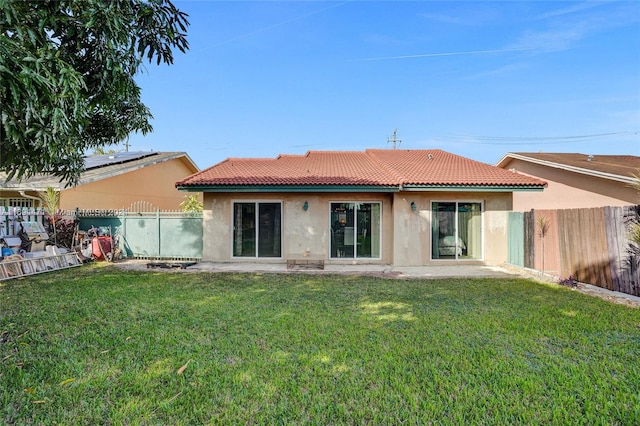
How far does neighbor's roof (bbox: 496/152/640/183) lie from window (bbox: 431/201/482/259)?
4.90 m

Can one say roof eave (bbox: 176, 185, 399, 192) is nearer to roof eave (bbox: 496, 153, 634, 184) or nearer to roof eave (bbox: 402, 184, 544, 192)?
roof eave (bbox: 402, 184, 544, 192)

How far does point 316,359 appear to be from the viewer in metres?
4.25

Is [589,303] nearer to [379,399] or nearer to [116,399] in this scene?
[379,399]

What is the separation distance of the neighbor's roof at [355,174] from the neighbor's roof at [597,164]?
117 inches

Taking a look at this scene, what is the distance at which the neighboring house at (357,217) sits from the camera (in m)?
11.8

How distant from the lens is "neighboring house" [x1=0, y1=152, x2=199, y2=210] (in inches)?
566

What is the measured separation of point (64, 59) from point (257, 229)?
840 cm

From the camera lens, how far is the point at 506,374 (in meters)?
3.89

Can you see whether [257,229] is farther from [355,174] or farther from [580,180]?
[580,180]

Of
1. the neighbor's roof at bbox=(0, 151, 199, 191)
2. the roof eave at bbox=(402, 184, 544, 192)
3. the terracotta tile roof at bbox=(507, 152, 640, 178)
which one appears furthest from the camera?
the neighbor's roof at bbox=(0, 151, 199, 191)

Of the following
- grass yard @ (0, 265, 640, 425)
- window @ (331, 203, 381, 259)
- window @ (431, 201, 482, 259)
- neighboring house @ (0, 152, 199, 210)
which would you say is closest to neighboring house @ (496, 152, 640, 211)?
window @ (431, 201, 482, 259)

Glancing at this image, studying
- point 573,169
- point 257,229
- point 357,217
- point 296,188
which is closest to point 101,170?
point 257,229

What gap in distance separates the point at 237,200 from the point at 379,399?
33.6ft

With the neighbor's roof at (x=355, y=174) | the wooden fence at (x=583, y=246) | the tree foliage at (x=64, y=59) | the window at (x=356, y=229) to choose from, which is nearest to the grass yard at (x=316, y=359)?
the wooden fence at (x=583, y=246)
